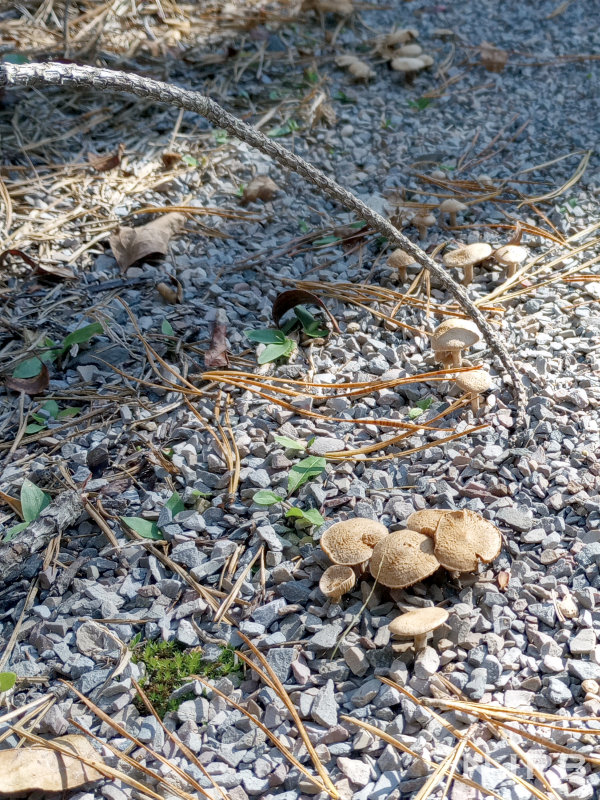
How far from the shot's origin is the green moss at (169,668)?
151cm

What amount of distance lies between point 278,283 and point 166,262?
0.46m

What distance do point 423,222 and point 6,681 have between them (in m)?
2.15

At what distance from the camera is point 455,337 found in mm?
2064

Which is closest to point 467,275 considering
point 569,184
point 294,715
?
point 569,184

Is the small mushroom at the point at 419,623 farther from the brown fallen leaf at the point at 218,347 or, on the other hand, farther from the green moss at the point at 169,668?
the brown fallen leaf at the point at 218,347

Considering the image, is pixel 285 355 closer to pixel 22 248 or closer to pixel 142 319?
pixel 142 319

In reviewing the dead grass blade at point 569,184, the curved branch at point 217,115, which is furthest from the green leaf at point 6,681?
the dead grass blade at point 569,184

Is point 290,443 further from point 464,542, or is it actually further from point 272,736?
point 272,736

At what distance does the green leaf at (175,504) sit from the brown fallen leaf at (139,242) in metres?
1.14

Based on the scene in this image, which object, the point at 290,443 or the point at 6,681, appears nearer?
the point at 6,681

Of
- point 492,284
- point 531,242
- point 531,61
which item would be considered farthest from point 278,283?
point 531,61

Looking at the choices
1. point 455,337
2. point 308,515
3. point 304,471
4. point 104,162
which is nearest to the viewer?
point 308,515

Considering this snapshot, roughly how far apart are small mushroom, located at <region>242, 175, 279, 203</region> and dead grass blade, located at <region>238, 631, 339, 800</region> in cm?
201

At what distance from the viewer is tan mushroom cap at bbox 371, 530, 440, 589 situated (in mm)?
1535
